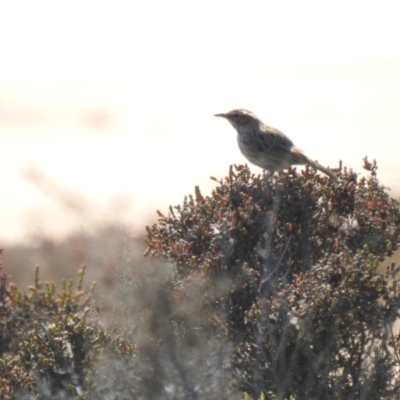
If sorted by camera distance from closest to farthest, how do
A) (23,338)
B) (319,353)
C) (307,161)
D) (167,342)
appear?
(167,342), (319,353), (23,338), (307,161)

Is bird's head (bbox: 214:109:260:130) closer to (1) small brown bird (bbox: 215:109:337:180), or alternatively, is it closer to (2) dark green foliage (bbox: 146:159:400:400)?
(1) small brown bird (bbox: 215:109:337:180)

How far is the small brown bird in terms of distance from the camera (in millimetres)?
9281

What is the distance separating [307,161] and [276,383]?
136 inches

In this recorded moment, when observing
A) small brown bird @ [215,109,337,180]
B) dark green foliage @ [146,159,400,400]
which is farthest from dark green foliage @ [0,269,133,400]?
small brown bird @ [215,109,337,180]

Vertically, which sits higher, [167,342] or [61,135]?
[61,135]

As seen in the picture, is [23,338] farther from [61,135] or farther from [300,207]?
[61,135]

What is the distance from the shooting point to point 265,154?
9539 millimetres

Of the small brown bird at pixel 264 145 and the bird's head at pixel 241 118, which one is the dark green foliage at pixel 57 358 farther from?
the bird's head at pixel 241 118

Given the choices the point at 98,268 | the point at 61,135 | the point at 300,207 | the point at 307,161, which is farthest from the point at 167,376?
the point at 61,135

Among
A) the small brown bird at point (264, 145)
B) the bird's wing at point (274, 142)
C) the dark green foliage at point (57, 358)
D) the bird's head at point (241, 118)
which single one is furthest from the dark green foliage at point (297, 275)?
the bird's head at point (241, 118)

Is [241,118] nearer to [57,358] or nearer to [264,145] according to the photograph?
[264,145]

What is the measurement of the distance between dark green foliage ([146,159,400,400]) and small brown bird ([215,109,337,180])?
176 cm

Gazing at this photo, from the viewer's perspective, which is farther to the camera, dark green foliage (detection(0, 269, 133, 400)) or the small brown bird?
the small brown bird

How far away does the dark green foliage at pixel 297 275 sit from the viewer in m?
6.17
